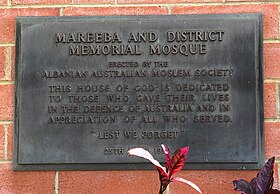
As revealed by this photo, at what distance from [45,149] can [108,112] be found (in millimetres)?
349

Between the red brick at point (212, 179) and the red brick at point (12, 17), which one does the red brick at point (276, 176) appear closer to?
the red brick at point (212, 179)

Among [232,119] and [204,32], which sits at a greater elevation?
[204,32]

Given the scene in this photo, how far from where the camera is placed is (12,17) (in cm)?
256

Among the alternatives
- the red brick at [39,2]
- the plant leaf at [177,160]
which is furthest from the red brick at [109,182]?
the red brick at [39,2]

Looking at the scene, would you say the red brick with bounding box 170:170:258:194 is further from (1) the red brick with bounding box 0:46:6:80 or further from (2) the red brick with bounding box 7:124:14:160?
(1) the red brick with bounding box 0:46:6:80

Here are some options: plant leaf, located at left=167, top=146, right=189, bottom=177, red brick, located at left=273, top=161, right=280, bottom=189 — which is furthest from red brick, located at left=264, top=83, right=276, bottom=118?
plant leaf, located at left=167, top=146, right=189, bottom=177

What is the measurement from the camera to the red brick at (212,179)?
240 cm

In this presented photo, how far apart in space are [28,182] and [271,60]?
1.32 m

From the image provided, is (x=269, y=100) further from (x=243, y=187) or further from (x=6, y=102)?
(x=6, y=102)

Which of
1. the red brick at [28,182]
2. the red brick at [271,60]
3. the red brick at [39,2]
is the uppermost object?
the red brick at [39,2]

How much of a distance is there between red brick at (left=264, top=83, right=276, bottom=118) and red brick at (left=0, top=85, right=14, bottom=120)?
1237mm

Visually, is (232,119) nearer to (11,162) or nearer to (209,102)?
(209,102)

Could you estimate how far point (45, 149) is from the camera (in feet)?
7.94

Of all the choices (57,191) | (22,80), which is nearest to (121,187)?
(57,191)
